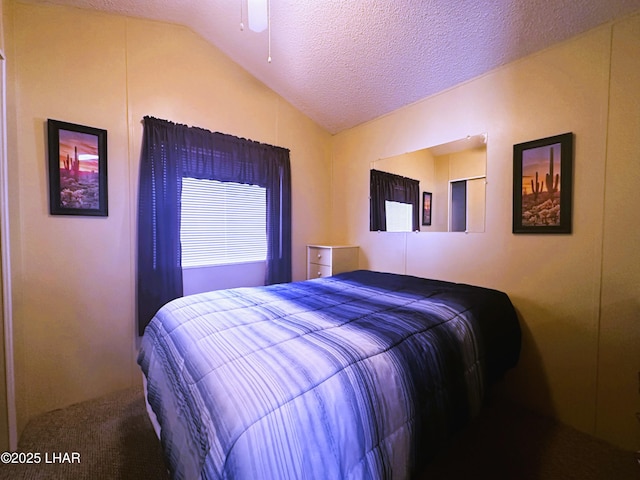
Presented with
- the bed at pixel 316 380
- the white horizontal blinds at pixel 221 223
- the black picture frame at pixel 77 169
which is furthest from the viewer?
the white horizontal blinds at pixel 221 223

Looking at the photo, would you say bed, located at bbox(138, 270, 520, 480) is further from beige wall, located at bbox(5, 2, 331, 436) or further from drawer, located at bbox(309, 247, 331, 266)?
drawer, located at bbox(309, 247, 331, 266)

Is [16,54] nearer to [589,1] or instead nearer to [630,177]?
[589,1]

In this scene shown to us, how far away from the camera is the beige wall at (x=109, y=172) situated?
166 cm

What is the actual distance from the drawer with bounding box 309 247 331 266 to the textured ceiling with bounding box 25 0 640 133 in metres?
1.57

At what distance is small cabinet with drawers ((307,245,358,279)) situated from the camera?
9.18 ft

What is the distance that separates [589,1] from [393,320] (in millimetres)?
2046

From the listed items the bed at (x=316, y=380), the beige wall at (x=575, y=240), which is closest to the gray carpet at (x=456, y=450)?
the beige wall at (x=575, y=240)

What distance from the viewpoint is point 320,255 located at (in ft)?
9.68

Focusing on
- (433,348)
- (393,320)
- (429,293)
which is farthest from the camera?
(429,293)

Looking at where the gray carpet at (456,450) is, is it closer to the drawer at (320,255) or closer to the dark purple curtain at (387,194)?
the dark purple curtain at (387,194)

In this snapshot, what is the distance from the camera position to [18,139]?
1.64 m

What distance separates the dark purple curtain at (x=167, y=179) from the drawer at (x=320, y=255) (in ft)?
3.57

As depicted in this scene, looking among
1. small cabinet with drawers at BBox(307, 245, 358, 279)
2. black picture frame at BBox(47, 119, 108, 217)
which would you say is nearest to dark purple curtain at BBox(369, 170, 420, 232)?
small cabinet with drawers at BBox(307, 245, 358, 279)

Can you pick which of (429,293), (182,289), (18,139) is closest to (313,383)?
(429,293)
